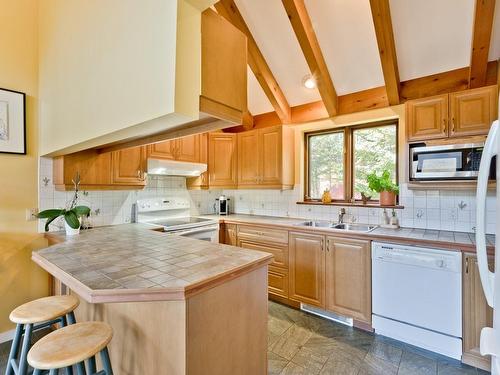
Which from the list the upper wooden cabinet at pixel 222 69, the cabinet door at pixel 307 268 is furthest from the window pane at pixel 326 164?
the upper wooden cabinet at pixel 222 69

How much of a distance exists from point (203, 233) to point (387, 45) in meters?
2.81

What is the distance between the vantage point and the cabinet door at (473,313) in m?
1.96

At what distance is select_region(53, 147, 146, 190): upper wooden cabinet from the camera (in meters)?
2.51

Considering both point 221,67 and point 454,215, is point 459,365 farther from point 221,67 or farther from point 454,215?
point 221,67

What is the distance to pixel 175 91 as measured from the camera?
1.08 m

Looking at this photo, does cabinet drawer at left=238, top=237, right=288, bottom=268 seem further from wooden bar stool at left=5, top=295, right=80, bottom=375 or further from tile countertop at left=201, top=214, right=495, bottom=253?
wooden bar stool at left=5, top=295, right=80, bottom=375

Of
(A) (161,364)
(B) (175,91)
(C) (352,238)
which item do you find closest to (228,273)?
(A) (161,364)

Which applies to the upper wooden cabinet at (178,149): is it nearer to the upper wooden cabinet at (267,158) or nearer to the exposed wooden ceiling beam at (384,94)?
the upper wooden cabinet at (267,158)

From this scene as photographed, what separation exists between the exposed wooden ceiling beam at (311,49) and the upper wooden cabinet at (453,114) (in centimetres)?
87

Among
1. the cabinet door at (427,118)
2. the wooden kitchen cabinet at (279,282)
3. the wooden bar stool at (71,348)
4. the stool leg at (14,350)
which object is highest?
the cabinet door at (427,118)

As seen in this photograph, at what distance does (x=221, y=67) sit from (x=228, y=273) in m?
1.04

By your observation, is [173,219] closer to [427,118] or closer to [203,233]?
[203,233]

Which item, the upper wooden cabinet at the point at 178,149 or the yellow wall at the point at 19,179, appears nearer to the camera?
the yellow wall at the point at 19,179

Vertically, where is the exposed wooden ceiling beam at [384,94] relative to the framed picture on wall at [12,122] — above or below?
above
